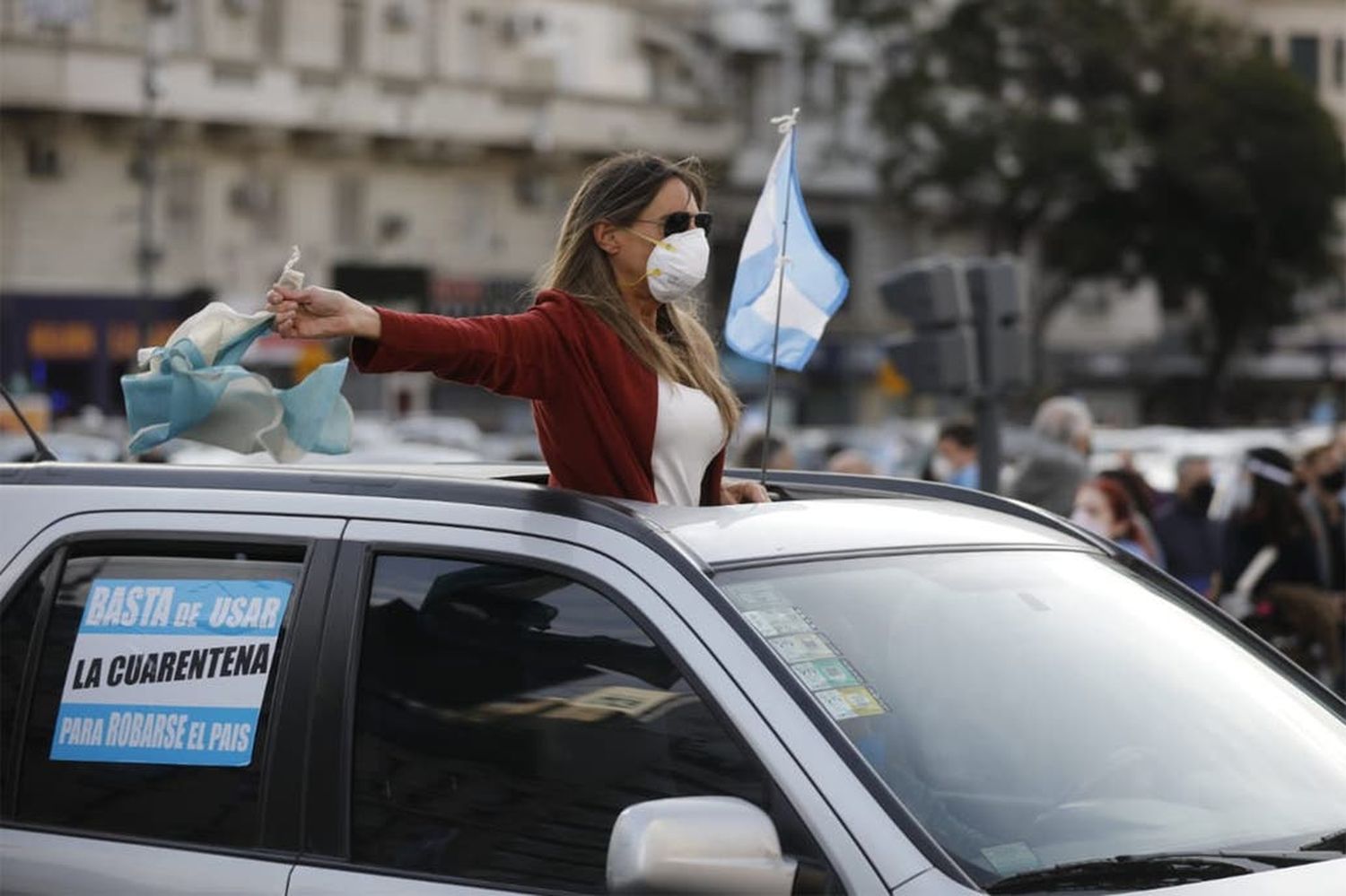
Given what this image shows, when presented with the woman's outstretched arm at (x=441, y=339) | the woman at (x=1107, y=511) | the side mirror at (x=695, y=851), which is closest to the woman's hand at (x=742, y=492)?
the woman's outstretched arm at (x=441, y=339)

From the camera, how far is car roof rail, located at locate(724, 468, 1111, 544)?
445cm

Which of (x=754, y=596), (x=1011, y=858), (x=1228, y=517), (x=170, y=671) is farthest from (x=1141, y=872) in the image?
(x=1228, y=517)

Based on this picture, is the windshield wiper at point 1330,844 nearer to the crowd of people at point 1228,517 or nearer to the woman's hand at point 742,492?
the woman's hand at point 742,492

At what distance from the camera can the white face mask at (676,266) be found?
4.33 m

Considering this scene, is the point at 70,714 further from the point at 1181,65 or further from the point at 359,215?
the point at 1181,65

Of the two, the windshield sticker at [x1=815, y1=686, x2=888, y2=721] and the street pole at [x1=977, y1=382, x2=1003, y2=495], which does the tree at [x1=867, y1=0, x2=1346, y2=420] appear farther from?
the windshield sticker at [x1=815, y1=686, x2=888, y2=721]

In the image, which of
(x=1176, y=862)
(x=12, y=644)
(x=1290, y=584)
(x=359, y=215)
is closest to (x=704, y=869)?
(x=1176, y=862)

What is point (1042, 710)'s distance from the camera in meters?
3.69

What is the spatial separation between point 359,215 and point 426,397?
406cm

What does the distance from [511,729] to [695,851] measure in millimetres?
611

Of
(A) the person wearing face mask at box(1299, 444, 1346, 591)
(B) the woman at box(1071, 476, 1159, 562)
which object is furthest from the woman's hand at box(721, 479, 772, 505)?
(A) the person wearing face mask at box(1299, 444, 1346, 591)

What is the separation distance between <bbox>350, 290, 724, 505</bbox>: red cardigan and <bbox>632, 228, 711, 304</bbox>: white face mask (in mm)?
167

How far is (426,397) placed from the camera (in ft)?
177

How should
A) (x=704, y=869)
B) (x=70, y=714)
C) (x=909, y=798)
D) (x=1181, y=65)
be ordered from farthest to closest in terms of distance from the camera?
(x=1181, y=65), (x=70, y=714), (x=909, y=798), (x=704, y=869)
